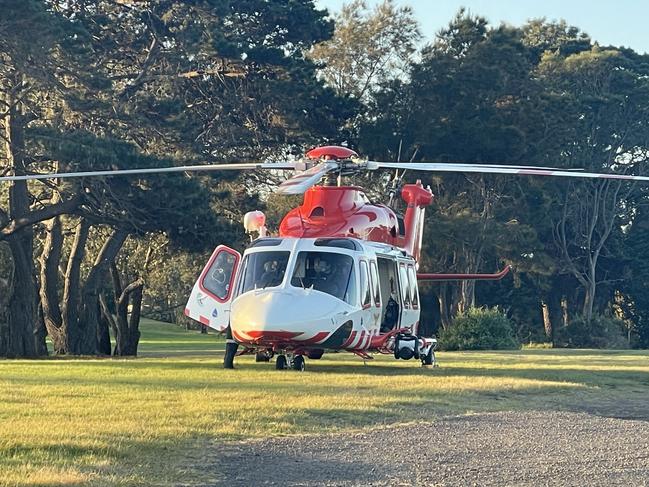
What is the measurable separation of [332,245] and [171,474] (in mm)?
9669

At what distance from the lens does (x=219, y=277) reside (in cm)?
1888

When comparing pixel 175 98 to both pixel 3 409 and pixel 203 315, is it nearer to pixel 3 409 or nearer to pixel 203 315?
pixel 203 315

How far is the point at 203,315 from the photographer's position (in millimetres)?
18594

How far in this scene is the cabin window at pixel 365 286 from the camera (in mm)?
17484

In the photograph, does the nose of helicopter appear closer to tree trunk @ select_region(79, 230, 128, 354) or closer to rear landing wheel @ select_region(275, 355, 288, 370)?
rear landing wheel @ select_region(275, 355, 288, 370)

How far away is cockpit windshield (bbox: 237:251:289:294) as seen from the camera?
55.8 ft

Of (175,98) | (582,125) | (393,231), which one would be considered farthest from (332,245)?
(582,125)

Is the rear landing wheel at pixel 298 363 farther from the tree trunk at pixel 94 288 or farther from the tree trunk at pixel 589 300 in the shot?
the tree trunk at pixel 589 300

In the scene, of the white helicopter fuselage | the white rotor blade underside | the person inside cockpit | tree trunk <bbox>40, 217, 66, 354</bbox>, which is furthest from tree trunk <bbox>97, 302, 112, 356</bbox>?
the white rotor blade underside

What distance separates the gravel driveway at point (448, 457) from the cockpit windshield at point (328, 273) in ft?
18.4

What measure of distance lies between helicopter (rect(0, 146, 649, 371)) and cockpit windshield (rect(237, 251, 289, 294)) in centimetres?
2

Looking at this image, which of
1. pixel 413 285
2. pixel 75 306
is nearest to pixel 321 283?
pixel 413 285

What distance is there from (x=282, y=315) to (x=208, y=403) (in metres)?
4.12

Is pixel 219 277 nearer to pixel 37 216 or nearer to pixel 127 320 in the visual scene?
pixel 37 216
